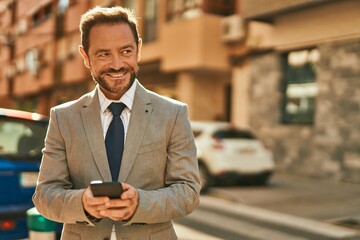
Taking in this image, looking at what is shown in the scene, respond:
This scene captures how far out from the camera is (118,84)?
1.83 meters

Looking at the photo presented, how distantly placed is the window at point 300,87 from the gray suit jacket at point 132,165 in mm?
11368

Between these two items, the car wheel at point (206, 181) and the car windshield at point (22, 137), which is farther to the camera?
the car wheel at point (206, 181)

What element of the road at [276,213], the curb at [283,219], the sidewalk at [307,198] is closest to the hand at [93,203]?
the road at [276,213]

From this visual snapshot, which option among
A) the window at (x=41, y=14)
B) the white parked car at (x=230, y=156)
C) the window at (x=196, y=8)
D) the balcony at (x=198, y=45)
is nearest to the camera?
the white parked car at (x=230, y=156)

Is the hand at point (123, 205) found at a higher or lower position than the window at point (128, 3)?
lower

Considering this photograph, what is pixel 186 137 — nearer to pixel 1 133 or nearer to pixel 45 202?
pixel 45 202

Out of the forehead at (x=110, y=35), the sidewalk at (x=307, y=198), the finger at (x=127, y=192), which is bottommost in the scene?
the sidewalk at (x=307, y=198)

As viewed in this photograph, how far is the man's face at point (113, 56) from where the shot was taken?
1.79m

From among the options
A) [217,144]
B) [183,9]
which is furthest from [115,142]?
[183,9]

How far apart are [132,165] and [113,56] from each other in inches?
16.6

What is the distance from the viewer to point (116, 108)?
73.7 inches

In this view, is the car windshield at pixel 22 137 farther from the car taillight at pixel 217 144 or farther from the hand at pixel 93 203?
the car taillight at pixel 217 144

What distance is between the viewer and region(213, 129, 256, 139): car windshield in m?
10.5

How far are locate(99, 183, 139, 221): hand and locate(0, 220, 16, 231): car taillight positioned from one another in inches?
123
